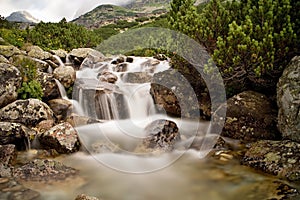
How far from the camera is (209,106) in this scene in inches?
396

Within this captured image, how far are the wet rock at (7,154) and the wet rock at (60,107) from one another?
3.73 m

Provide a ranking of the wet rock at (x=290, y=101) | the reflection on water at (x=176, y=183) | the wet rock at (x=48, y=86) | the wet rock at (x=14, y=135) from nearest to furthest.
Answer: the reflection on water at (x=176, y=183)
the wet rock at (x=290, y=101)
the wet rock at (x=14, y=135)
the wet rock at (x=48, y=86)

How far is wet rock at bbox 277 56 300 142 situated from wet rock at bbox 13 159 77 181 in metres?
5.40

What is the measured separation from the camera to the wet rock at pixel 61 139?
8266 mm

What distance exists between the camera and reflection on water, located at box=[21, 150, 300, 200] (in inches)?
231

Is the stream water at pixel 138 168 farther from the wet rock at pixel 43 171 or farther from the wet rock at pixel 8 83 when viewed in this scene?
the wet rock at pixel 8 83

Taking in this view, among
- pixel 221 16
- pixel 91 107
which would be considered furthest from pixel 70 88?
pixel 221 16

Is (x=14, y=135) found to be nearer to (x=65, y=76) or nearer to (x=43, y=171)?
(x=43, y=171)

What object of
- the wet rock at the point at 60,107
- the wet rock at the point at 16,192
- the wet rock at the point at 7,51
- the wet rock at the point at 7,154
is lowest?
the wet rock at the point at 16,192

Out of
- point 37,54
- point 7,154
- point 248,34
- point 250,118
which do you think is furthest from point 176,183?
point 37,54

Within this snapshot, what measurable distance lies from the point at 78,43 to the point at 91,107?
Result: 14.4m

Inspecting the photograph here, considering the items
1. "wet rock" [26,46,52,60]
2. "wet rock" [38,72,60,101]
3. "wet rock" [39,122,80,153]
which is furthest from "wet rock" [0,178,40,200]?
"wet rock" [26,46,52,60]

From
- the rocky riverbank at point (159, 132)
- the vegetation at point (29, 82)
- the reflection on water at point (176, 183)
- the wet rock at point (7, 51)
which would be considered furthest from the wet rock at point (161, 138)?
the wet rock at point (7, 51)

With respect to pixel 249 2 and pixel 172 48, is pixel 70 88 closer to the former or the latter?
pixel 172 48
